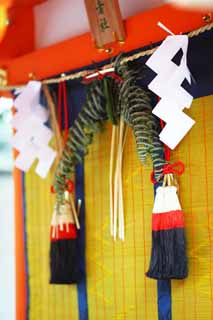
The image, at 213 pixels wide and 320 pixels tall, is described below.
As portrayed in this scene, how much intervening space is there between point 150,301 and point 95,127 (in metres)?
0.45

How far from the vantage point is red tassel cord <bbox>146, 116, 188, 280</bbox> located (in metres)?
1.20

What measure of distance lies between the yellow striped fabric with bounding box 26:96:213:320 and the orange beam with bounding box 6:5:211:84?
181mm

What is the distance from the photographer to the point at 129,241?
137 cm

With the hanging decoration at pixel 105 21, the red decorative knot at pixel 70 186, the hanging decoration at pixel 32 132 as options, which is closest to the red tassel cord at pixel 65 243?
the red decorative knot at pixel 70 186

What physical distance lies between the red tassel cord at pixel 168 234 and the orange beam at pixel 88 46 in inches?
12.0

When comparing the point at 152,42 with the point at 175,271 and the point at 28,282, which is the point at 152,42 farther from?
the point at 28,282

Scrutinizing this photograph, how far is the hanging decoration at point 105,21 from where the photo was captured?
1354 mm

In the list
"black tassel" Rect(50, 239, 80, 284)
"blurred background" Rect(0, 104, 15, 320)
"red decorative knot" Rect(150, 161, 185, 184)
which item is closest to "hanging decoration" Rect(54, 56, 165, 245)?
"red decorative knot" Rect(150, 161, 185, 184)

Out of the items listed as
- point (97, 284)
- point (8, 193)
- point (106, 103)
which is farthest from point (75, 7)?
point (97, 284)

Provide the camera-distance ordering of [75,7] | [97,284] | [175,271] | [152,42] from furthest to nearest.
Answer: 1. [75,7]
2. [97,284]
3. [152,42]
4. [175,271]

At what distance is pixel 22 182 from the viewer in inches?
65.1

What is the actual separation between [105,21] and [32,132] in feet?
1.22

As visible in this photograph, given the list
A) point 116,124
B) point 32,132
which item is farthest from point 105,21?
point 32,132

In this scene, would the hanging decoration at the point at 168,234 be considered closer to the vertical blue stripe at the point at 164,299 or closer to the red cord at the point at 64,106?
the vertical blue stripe at the point at 164,299
